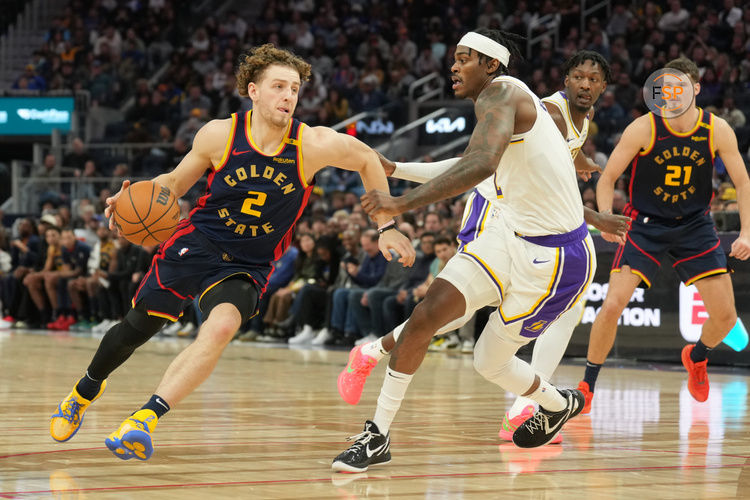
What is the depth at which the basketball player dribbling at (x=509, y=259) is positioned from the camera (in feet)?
16.2

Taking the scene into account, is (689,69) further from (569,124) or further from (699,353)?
(699,353)

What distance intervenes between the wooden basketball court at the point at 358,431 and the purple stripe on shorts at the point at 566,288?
2.12ft

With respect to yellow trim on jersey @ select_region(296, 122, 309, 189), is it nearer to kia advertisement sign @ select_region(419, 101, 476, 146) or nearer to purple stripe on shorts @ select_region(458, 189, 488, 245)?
purple stripe on shorts @ select_region(458, 189, 488, 245)

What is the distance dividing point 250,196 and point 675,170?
3399 mm

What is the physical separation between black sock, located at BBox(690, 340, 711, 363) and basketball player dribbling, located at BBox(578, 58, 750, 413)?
278 mm

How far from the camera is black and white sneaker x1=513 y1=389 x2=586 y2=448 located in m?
5.50

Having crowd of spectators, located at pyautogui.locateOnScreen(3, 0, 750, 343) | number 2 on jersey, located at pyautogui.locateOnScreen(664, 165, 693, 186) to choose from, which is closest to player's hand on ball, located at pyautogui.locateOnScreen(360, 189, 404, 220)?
number 2 on jersey, located at pyautogui.locateOnScreen(664, 165, 693, 186)

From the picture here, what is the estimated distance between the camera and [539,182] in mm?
4992

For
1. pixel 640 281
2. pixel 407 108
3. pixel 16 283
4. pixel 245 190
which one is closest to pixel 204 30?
pixel 407 108

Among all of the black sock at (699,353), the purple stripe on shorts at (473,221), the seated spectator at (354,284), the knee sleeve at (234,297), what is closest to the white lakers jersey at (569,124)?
the purple stripe on shorts at (473,221)

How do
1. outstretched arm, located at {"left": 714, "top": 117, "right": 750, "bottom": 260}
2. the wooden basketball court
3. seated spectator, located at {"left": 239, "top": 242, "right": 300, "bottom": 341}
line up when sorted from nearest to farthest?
the wooden basketball court
outstretched arm, located at {"left": 714, "top": 117, "right": 750, "bottom": 260}
seated spectator, located at {"left": 239, "top": 242, "right": 300, "bottom": 341}

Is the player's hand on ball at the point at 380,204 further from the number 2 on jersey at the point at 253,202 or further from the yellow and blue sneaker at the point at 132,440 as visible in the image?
the yellow and blue sneaker at the point at 132,440

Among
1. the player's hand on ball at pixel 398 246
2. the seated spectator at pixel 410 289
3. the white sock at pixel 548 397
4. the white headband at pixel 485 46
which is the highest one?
the white headband at pixel 485 46

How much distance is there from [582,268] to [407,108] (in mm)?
15115
